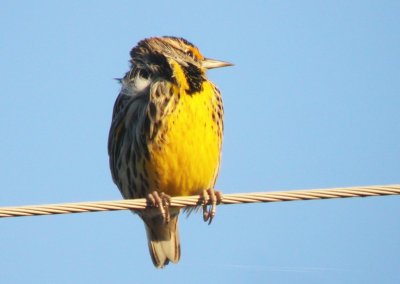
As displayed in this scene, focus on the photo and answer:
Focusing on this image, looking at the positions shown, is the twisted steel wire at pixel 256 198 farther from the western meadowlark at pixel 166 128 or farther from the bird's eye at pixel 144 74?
the bird's eye at pixel 144 74

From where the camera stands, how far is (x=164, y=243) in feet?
25.5

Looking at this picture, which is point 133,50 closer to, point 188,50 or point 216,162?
point 188,50

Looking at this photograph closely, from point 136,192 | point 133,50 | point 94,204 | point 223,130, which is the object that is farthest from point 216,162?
point 94,204

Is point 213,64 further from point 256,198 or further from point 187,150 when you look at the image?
point 256,198

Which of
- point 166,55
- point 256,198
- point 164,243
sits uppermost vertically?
point 166,55

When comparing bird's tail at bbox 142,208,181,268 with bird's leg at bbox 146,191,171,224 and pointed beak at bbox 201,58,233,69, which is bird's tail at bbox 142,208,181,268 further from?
pointed beak at bbox 201,58,233,69

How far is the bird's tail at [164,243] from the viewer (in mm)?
7766

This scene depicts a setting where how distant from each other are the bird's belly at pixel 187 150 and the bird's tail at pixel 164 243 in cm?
74

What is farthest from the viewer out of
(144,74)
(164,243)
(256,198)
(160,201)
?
(164,243)

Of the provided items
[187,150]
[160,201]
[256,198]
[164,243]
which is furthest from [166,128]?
[256,198]

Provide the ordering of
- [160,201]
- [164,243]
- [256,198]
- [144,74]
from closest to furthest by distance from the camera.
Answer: [256,198]
[160,201]
[144,74]
[164,243]

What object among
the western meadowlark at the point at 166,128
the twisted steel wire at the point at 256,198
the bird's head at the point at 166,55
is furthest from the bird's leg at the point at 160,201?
the twisted steel wire at the point at 256,198

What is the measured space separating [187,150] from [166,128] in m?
0.22

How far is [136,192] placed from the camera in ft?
24.2
